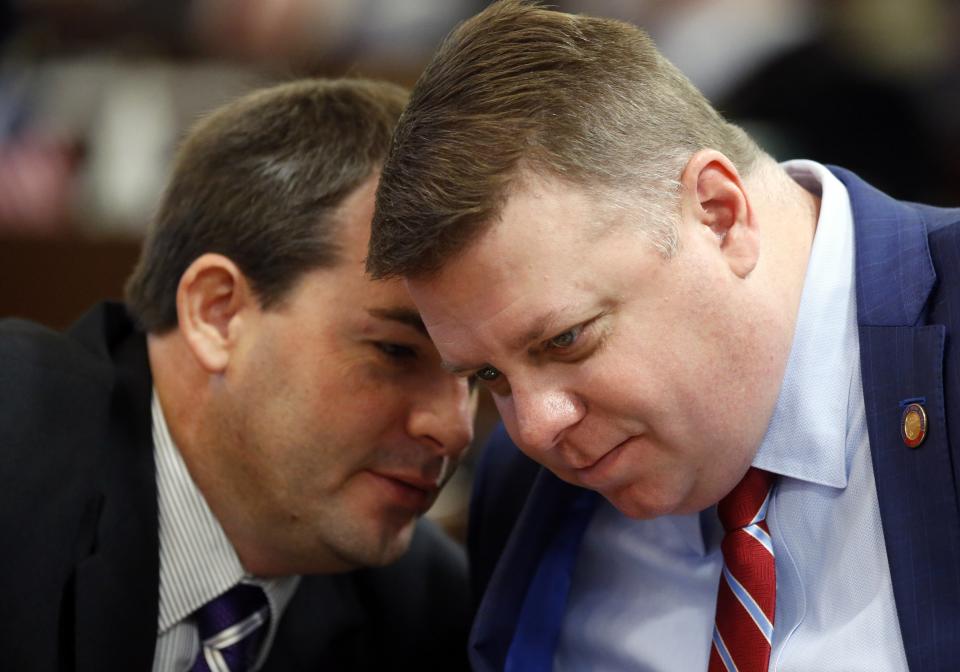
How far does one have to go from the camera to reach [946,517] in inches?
51.4

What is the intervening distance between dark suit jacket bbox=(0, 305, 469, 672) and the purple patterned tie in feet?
0.17

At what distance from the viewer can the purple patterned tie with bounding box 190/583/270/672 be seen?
6.02 feet

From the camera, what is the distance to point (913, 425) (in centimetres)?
134

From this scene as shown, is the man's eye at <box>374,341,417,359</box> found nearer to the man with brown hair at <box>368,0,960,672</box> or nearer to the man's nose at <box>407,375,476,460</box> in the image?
the man's nose at <box>407,375,476,460</box>

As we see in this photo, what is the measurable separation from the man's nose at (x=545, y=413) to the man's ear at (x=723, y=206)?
0.22 meters

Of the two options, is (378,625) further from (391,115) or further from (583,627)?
(391,115)

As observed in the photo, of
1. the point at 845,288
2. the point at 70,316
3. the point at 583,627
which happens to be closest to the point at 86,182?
the point at 70,316

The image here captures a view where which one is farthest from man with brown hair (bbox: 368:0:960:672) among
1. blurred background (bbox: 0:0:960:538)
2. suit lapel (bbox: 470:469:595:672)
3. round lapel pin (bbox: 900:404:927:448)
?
blurred background (bbox: 0:0:960:538)

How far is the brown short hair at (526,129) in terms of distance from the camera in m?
1.34

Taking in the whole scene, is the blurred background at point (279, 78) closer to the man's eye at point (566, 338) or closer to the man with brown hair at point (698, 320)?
the man with brown hair at point (698, 320)

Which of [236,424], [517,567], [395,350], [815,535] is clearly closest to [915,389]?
[815,535]

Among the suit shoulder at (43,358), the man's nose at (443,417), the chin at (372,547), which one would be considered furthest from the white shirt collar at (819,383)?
the suit shoulder at (43,358)

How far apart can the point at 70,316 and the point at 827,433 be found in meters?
2.36

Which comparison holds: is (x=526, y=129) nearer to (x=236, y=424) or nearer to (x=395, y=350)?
(x=395, y=350)
